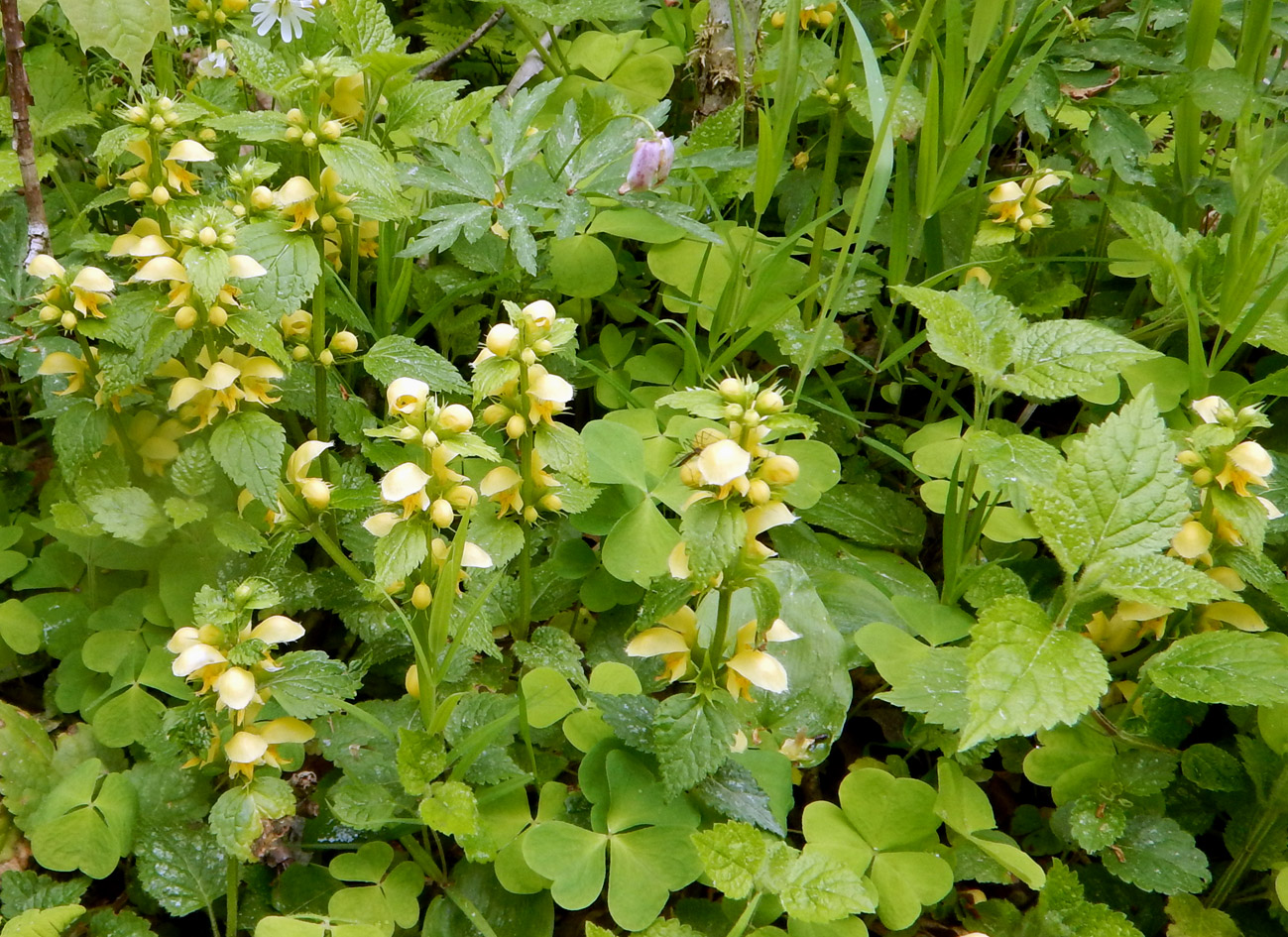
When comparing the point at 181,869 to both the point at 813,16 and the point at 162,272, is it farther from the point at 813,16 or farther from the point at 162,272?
the point at 813,16

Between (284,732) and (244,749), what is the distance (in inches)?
3.1

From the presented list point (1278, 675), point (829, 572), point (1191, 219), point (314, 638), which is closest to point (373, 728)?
point (314, 638)

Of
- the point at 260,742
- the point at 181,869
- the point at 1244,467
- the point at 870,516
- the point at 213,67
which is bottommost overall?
the point at 181,869

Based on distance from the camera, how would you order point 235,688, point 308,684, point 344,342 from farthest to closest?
point 344,342, point 308,684, point 235,688

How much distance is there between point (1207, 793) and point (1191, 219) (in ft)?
4.76

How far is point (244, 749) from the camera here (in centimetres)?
133

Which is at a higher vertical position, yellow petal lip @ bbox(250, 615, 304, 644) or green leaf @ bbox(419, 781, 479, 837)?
yellow petal lip @ bbox(250, 615, 304, 644)

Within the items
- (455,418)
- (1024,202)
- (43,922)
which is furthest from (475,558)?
(1024,202)

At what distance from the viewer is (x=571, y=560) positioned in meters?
1.78

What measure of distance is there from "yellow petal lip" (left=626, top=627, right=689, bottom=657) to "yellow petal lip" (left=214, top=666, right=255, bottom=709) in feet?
1.70

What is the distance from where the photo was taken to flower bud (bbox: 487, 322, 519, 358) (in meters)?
1.31

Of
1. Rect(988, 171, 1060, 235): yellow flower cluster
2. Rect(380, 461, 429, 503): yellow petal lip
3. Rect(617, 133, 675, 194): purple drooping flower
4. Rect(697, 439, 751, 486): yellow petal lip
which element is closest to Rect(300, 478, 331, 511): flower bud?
Rect(380, 461, 429, 503): yellow petal lip

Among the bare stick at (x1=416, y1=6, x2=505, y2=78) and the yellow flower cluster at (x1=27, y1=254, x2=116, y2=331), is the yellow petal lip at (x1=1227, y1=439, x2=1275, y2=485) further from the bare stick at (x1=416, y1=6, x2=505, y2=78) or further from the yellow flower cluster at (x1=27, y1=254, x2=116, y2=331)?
the bare stick at (x1=416, y1=6, x2=505, y2=78)

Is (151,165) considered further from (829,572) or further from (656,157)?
(829,572)
